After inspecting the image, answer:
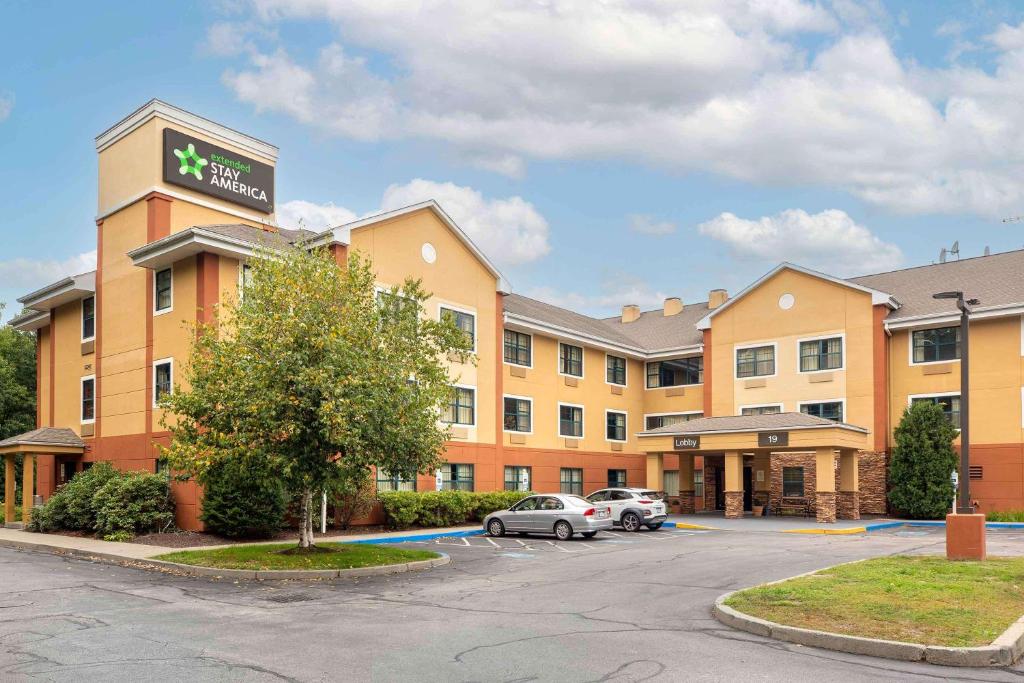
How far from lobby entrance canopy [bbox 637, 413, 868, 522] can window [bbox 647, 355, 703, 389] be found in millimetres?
5882

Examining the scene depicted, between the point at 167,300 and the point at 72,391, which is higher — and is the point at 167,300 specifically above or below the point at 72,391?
above

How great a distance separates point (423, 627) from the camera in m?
11.7

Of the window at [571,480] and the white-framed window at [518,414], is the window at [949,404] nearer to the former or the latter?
the window at [571,480]

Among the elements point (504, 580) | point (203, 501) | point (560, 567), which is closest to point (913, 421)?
point (560, 567)

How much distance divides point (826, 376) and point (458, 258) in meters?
16.9

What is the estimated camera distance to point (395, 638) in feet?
35.8

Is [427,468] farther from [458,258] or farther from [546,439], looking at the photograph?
[546,439]

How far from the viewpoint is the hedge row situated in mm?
28625

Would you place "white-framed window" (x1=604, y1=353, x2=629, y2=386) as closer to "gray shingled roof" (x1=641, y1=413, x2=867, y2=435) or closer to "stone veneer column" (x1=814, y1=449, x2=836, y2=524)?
"gray shingled roof" (x1=641, y1=413, x2=867, y2=435)

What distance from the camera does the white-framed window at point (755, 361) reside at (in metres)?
40.5

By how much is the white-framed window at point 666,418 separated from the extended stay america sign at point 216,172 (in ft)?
71.1

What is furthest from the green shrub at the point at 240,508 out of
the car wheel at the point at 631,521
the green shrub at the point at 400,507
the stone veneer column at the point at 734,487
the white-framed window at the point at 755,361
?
the white-framed window at the point at 755,361

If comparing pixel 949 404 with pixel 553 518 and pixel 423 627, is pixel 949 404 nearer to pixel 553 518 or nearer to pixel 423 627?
pixel 553 518

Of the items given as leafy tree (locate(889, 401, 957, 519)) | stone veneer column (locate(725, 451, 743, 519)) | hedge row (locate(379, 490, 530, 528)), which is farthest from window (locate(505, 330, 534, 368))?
leafy tree (locate(889, 401, 957, 519))
